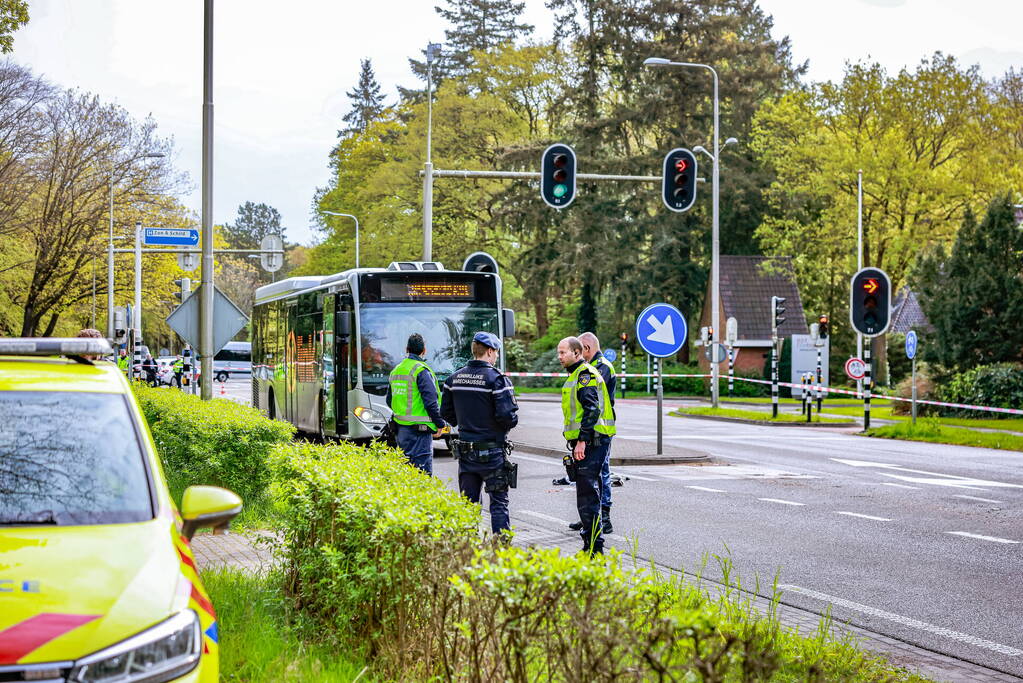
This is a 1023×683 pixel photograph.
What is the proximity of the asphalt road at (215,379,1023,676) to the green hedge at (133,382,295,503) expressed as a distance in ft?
8.69

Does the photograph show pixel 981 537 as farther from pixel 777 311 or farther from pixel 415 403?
pixel 777 311

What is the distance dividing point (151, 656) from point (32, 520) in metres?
1.04

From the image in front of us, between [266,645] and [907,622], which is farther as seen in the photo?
[907,622]

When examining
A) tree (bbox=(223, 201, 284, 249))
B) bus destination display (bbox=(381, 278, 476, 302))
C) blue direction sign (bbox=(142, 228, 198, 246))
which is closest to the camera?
bus destination display (bbox=(381, 278, 476, 302))

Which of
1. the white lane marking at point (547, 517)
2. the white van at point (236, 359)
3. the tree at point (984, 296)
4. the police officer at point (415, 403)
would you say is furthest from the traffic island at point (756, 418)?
the white van at point (236, 359)

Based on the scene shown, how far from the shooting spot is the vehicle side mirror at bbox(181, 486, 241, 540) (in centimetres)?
485

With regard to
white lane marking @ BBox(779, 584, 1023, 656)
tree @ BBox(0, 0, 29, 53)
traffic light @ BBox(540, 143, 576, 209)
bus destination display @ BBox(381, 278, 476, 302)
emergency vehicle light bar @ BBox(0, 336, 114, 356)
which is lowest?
white lane marking @ BBox(779, 584, 1023, 656)

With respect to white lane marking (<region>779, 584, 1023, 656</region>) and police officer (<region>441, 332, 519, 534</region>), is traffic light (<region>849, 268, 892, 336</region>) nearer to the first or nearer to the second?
police officer (<region>441, 332, 519, 534</region>)

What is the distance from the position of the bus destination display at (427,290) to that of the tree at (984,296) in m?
19.0

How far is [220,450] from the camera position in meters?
12.1

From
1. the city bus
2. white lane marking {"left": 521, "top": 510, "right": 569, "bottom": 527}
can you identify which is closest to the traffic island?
the city bus

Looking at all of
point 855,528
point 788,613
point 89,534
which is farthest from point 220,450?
point 89,534

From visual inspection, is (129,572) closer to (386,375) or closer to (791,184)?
(386,375)

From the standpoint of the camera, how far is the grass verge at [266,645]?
565 centimetres
